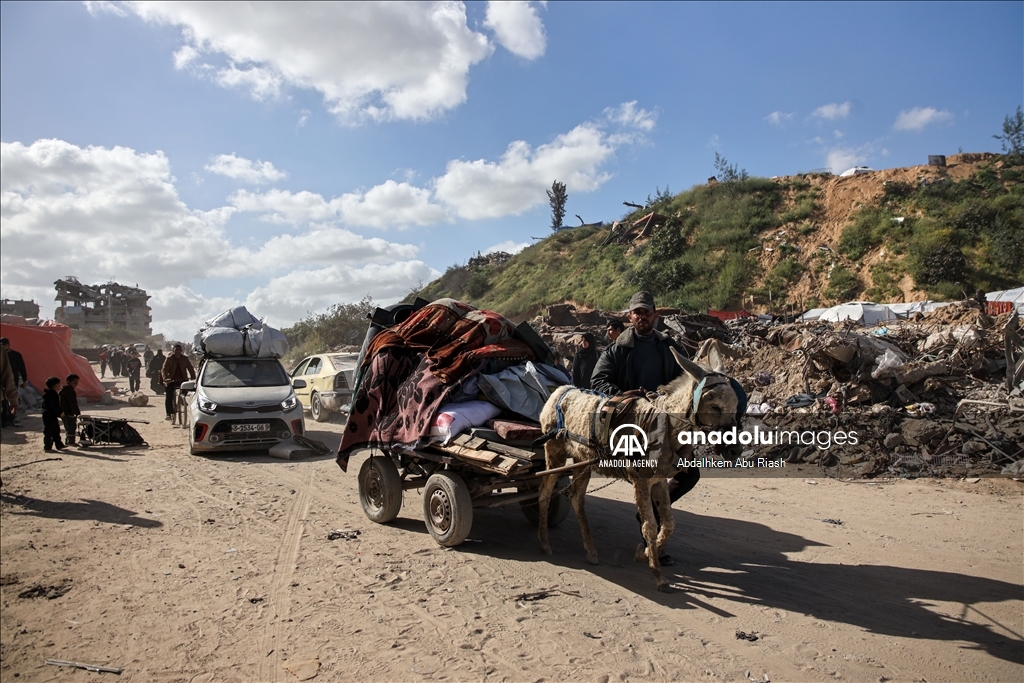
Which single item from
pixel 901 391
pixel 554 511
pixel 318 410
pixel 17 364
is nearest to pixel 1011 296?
pixel 901 391

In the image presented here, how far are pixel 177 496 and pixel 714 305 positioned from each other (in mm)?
25553

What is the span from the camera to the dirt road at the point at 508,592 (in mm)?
3400

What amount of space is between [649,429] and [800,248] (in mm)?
31403

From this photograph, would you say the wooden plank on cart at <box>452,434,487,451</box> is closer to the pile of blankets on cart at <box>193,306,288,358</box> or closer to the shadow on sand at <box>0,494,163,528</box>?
the shadow on sand at <box>0,494,163,528</box>

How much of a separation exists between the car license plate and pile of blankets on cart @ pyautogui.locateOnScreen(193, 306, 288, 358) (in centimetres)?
173

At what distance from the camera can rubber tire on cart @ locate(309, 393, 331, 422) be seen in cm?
1414

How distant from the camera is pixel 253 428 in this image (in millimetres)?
9672

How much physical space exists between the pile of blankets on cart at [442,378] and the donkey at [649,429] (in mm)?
704

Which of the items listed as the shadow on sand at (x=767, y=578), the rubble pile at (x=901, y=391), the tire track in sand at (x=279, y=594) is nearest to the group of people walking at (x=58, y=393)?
the tire track in sand at (x=279, y=594)

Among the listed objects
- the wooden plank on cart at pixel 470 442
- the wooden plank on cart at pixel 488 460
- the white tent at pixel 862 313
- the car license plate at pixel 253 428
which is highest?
the white tent at pixel 862 313

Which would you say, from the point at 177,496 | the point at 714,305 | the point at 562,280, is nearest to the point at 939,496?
the point at 177,496

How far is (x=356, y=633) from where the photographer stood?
373 centimetres

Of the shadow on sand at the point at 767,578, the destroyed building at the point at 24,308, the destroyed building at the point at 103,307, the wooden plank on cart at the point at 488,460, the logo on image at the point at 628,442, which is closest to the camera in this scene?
the shadow on sand at the point at 767,578

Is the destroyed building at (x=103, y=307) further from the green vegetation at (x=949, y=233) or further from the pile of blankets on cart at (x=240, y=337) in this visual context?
the green vegetation at (x=949, y=233)
